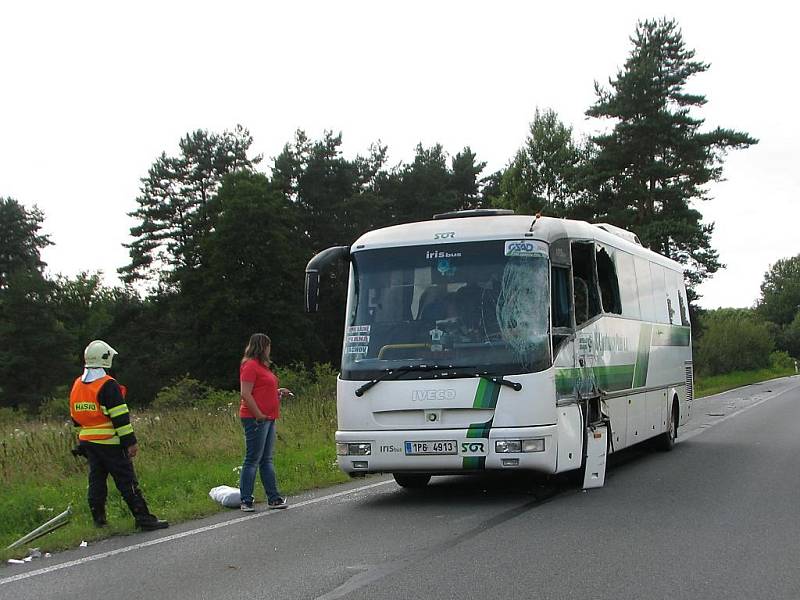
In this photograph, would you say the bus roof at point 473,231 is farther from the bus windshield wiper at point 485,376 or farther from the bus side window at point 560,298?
the bus windshield wiper at point 485,376

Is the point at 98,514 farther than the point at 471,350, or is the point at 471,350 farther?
the point at 471,350

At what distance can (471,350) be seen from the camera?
10516 mm

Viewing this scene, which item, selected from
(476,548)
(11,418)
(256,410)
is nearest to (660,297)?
(256,410)

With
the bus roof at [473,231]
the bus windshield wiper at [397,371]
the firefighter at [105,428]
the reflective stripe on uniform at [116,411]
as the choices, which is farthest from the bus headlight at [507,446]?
the reflective stripe on uniform at [116,411]

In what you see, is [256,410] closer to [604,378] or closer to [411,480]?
[411,480]

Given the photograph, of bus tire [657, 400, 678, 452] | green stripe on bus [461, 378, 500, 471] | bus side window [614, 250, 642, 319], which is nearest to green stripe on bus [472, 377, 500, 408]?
green stripe on bus [461, 378, 500, 471]

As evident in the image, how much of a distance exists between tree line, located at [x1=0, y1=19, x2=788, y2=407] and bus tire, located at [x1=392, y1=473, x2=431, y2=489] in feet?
126

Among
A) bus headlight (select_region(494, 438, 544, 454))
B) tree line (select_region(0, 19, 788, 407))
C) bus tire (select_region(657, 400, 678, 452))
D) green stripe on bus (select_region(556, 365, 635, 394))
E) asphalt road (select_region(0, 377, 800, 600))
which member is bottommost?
asphalt road (select_region(0, 377, 800, 600))

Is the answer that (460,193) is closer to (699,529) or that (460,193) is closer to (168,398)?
(168,398)

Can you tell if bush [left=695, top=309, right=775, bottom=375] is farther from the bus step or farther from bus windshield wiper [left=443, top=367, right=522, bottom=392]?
bus windshield wiper [left=443, top=367, right=522, bottom=392]

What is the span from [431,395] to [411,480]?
81.2 inches

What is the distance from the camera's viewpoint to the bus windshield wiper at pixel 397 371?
414 inches

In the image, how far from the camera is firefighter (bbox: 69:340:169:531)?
31.8 feet

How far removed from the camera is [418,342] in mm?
10734
